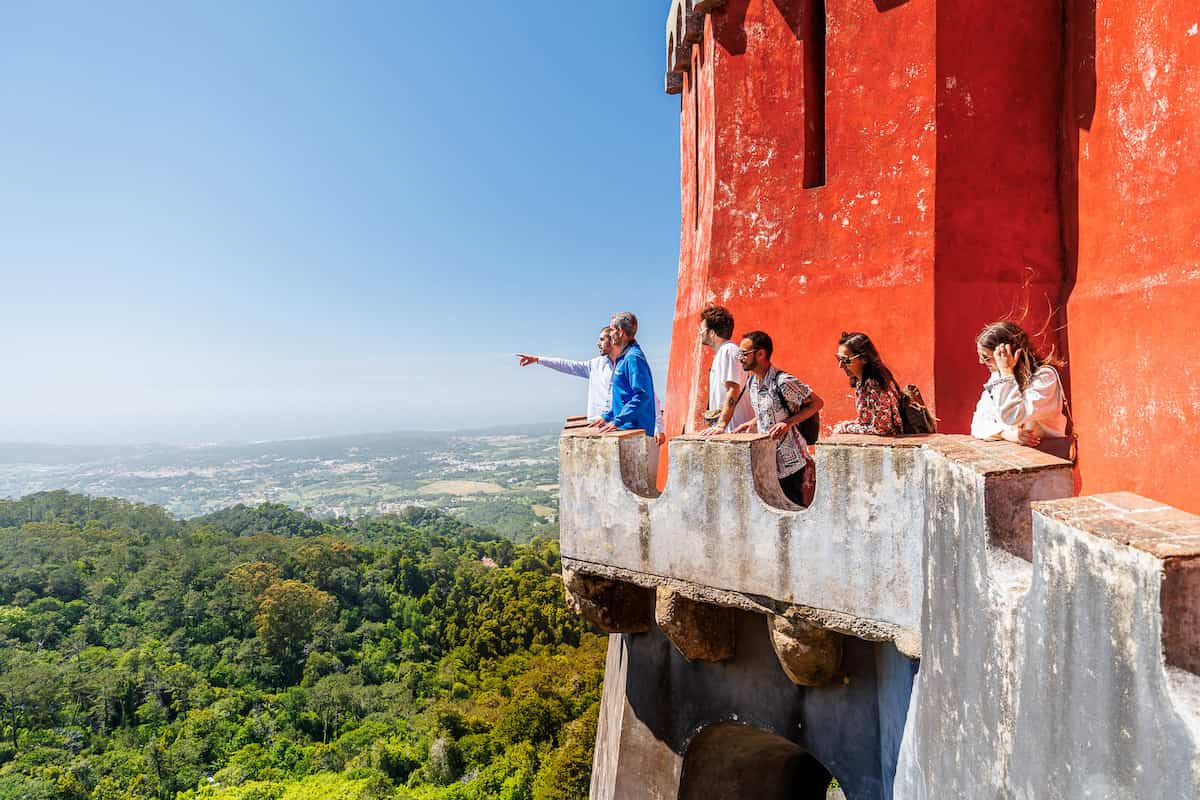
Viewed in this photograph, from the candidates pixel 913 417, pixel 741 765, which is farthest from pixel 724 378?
pixel 741 765

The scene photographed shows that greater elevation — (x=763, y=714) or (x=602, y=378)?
(x=602, y=378)

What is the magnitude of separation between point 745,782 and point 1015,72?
585 centimetres

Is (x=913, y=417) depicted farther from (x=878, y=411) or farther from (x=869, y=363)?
(x=869, y=363)

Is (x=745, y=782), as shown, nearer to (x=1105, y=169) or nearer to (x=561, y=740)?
(x=1105, y=169)

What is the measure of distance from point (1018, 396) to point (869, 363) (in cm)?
71

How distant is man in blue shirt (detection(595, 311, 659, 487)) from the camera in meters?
5.49

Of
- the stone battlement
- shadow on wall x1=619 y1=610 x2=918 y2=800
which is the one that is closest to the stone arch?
shadow on wall x1=619 y1=610 x2=918 y2=800

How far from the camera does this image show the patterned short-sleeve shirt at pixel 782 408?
178 inches

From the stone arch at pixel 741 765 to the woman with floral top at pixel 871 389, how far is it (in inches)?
108

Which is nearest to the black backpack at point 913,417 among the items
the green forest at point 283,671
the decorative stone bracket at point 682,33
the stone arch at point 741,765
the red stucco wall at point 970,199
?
the red stucco wall at point 970,199

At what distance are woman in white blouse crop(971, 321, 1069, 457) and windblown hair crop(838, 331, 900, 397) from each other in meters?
0.46

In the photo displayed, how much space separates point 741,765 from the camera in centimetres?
639

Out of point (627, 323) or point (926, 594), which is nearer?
point (926, 594)

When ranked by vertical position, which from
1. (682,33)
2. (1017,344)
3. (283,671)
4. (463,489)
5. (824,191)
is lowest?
(463,489)
